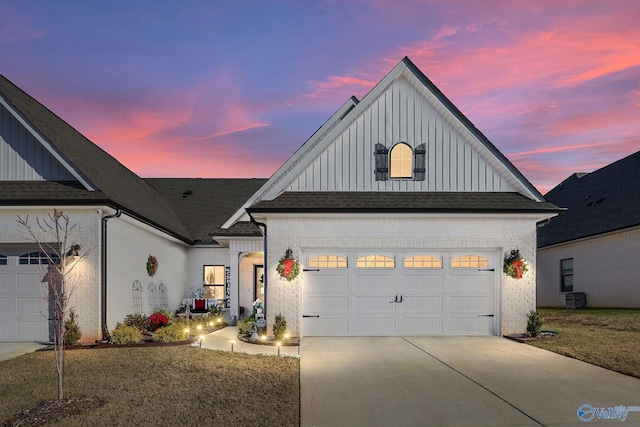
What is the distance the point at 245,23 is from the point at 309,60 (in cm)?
338

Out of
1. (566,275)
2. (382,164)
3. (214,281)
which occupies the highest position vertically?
(382,164)

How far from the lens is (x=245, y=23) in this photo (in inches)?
668

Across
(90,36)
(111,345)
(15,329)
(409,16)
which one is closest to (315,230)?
(111,345)

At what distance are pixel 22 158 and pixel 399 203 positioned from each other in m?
10.7

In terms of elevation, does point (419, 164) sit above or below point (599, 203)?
above

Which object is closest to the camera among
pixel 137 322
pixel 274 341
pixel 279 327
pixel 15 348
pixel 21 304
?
pixel 15 348

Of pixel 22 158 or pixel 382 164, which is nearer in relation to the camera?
pixel 22 158

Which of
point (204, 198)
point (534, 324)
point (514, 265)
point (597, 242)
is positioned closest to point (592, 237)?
point (597, 242)

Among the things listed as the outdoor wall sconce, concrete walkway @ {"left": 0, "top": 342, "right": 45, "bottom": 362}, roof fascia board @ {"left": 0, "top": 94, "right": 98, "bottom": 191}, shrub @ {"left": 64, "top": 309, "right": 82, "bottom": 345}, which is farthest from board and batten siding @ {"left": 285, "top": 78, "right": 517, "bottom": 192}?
concrete walkway @ {"left": 0, "top": 342, "right": 45, "bottom": 362}

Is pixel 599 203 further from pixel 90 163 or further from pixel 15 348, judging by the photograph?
pixel 15 348

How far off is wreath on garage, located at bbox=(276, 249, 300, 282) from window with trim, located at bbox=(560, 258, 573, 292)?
19409 millimetres

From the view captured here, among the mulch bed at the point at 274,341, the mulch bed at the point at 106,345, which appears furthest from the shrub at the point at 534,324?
the mulch bed at the point at 106,345

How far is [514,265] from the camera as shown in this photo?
15.4 meters

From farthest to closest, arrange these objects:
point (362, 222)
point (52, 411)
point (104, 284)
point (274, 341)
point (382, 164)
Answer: point (382, 164) < point (362, 222) < point (104, 284) < point (274, 341) < point (52, 411)
